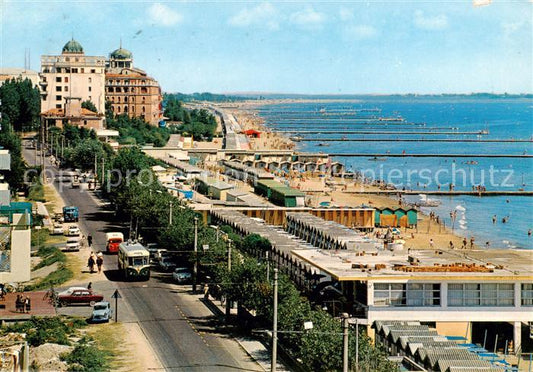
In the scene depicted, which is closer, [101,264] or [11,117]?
[101,264]

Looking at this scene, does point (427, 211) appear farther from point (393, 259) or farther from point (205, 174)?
point (393, 259)

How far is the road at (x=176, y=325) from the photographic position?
32.2 metres

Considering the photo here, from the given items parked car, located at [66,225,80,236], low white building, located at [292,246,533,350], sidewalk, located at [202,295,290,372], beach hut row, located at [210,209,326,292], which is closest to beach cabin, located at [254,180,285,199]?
beach hut row, located at [210,209,326,292]

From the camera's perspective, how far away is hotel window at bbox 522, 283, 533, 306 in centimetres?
3591

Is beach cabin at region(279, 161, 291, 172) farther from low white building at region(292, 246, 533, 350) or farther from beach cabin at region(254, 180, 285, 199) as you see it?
low white building at region(292, 246, 533, 350)

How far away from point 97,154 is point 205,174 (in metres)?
11.4

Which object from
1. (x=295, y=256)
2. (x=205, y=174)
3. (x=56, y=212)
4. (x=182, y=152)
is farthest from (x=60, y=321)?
(x=182, y=152)

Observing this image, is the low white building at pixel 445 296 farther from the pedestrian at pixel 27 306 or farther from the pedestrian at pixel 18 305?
the pedestrian at pixel 18 305

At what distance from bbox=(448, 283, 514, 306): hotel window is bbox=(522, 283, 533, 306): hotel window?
437mm

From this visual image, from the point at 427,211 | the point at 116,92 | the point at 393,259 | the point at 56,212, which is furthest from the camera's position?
the point at 116,92

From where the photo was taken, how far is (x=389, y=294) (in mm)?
35438

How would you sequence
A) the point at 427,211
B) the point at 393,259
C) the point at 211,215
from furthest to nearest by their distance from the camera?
the point at 427,211 < the point at 211,215 < the point at 393,259

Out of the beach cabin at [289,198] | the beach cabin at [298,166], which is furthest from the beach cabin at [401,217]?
the beach cabin at [298,166]

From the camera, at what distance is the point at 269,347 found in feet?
113
